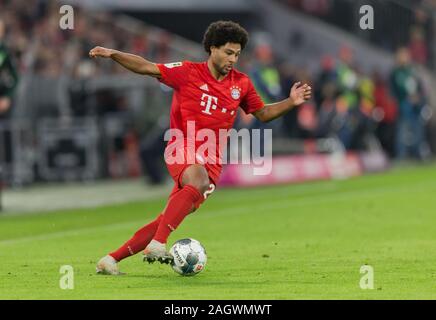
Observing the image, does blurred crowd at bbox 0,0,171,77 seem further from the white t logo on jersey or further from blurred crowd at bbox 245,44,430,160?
the white t logo on jersey

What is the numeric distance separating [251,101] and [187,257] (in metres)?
1.61

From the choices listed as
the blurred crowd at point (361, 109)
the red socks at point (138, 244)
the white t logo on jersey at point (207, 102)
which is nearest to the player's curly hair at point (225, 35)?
the white t logo on jersey at point (207, 102)

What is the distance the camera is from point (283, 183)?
84.9 feet

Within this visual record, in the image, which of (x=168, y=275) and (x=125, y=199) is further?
(x=125, y=199)

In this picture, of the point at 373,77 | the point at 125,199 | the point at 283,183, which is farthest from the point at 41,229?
the point at 373,77

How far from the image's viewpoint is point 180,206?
11070 mm

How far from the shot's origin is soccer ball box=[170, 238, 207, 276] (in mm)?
11195

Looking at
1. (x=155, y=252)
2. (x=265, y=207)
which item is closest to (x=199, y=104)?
(x=155, y=252)

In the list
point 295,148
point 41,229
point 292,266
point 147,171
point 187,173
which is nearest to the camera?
point 187,173

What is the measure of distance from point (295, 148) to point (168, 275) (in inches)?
696

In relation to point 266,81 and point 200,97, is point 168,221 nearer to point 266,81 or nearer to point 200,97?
point 200,97

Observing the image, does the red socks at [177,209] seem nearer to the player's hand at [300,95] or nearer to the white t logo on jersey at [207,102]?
the white t logo on jersey at [207,102]

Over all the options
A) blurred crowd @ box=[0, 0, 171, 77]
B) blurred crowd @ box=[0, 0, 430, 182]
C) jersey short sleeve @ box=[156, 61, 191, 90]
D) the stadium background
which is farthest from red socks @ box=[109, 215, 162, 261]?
blurred crowd @ box=[0, 0, 171, 77]

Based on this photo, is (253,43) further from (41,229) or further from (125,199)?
(41,229)
